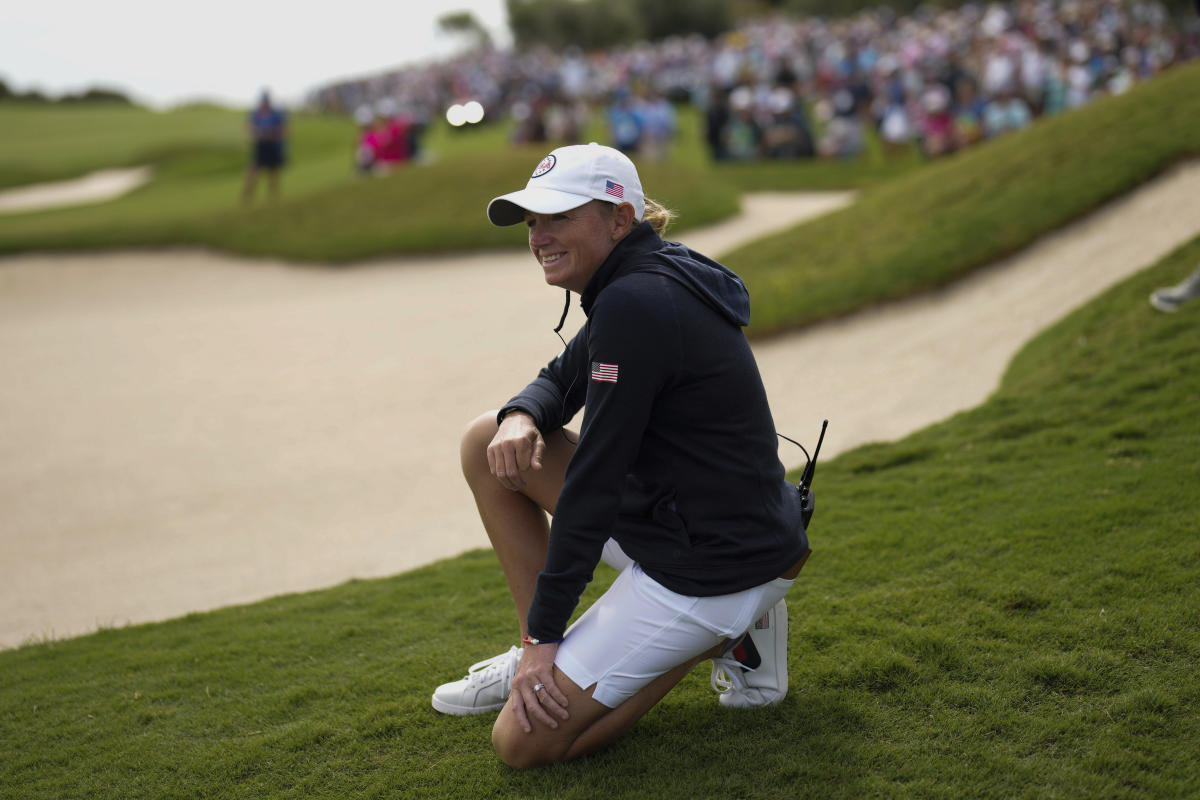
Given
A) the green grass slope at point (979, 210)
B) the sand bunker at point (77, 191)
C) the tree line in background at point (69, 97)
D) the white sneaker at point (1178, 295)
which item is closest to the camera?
the white sneaker at point (1178, 295)

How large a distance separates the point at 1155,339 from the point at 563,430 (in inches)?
176

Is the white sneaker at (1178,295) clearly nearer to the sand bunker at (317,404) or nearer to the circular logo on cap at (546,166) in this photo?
the sand bunker at (317,404)

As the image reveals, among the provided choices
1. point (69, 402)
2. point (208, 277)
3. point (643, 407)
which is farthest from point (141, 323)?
point (643, 407)

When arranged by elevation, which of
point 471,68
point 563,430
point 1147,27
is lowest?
point 563,430

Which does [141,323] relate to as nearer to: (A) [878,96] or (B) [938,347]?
(B) [938,347]

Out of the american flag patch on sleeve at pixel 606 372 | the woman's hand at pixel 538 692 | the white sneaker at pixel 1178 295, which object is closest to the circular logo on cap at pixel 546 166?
the american flag patch on sleeve at pixel 606 372

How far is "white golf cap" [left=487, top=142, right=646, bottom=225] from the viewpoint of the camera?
9.26ft

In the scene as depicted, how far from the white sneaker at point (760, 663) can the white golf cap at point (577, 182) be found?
1.34 m

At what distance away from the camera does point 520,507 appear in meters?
3.28

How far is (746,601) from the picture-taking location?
9.44ft

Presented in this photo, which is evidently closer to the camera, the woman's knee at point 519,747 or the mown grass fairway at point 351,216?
the woman's knee at point 519,747

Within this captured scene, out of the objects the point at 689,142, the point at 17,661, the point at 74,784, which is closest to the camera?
the point at 74,784

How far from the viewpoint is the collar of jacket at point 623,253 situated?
2.92m

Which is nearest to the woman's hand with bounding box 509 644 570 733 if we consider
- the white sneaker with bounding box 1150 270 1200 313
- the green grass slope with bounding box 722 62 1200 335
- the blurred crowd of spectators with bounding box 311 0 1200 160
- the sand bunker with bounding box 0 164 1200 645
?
the sand bunker with bounding box 0 164 1200 645
